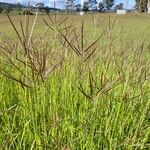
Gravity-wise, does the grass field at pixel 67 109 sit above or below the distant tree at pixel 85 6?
below

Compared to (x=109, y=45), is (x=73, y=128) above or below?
below

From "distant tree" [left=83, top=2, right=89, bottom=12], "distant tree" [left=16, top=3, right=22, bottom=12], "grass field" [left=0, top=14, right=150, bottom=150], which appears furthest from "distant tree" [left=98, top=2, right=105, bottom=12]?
"distant tree" [left=16, top=3, right=22, bottom=12]

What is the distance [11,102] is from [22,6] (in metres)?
0.60

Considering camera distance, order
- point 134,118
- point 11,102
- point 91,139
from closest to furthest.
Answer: point 91,139 < point 134,118 < point 11,102

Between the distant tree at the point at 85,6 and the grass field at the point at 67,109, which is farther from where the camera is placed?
the distant tree at the point at 85,6

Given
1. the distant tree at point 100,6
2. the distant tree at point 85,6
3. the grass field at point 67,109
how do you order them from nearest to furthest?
the grass field at point 67,109 < the distant tree at point 100,6 < the distant tree at point 85,6

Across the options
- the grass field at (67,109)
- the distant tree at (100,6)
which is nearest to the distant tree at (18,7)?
the grass field at (67,109)

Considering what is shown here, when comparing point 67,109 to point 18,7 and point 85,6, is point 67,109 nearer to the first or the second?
point 18,7

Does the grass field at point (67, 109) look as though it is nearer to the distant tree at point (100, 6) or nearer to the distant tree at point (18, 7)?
the distant tree at point (18, 7)

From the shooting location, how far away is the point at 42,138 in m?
1.86

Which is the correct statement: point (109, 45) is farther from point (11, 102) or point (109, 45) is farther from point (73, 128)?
point (73, 128)

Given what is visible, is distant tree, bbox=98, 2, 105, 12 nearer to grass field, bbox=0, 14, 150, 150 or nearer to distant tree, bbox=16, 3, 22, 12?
grass field, bbox=0, 14, 150, 150

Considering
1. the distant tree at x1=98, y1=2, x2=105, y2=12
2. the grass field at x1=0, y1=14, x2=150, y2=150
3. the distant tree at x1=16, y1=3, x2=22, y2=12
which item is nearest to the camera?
the grass field at x1=0, y1=14, x2=150, y2=150

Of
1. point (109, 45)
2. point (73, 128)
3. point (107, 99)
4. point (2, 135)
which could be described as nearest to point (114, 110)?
point (107, 99)
